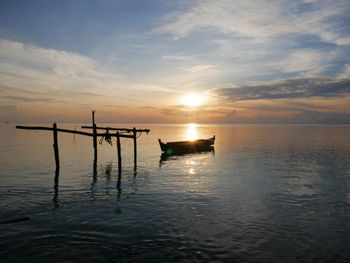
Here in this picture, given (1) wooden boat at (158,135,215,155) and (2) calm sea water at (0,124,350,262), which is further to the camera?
(1) wooden boat at (158,135,215,155)

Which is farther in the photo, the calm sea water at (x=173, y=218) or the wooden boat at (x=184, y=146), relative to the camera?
the wooden boat at (x=184, y=146)

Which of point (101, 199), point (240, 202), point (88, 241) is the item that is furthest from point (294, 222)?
point (101, 199)

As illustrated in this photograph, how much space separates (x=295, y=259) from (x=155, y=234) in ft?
17.5

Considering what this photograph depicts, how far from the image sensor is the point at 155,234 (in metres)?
12.4

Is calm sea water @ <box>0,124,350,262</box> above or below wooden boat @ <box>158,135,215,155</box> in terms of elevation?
below

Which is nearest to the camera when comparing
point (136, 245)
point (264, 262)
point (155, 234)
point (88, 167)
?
point (264, 262)

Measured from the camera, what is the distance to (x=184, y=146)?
167ft

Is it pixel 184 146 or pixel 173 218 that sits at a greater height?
pixel 184 146

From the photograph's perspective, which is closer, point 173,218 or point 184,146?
point 173,218

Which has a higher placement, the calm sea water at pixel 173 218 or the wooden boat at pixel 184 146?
the wooden boat at pixel 184 146

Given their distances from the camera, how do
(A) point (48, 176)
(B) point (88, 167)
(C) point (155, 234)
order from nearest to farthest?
(C) point (155, 234) < (A) point (48, 176) < (B) point (88, 167)

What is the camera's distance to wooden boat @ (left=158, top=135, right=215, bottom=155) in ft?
159

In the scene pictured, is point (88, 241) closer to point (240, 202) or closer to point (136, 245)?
point (136, 245)

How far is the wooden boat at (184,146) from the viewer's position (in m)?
48.6
